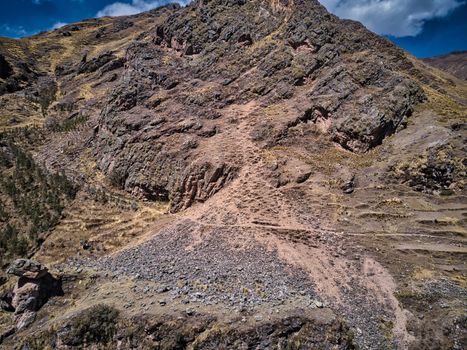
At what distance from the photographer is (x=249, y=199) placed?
25.0m

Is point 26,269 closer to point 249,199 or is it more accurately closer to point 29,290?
point 29,290

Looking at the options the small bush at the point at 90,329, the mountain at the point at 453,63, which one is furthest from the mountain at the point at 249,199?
the mountain at the point at 453,63

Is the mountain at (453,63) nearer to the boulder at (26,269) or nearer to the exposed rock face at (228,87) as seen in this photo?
the exposed rock face at (228,87)

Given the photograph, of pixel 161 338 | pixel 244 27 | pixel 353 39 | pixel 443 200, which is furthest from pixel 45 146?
pixel 443 200

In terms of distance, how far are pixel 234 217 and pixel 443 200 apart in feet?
49.1

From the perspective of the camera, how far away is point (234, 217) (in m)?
23.9

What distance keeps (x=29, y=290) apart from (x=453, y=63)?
193200 mm

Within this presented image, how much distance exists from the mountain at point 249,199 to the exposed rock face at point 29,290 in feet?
0.48

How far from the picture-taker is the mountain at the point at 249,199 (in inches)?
626

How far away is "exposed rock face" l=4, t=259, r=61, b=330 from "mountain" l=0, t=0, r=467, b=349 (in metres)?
0.15

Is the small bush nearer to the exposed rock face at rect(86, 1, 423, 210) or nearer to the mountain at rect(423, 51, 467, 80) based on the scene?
the exposed rock face at rect(86, 1, 423, 210)

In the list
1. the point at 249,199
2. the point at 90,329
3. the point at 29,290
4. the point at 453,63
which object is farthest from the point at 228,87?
the point at 453,63

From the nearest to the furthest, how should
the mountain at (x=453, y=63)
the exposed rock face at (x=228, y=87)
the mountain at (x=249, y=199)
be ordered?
the mountain at (x=249, y=199)
the exposed rock face at (x=228, y=87)
the mountain at (x=453, y=63)

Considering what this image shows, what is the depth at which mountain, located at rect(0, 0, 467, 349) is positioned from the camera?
1590 centimetres
